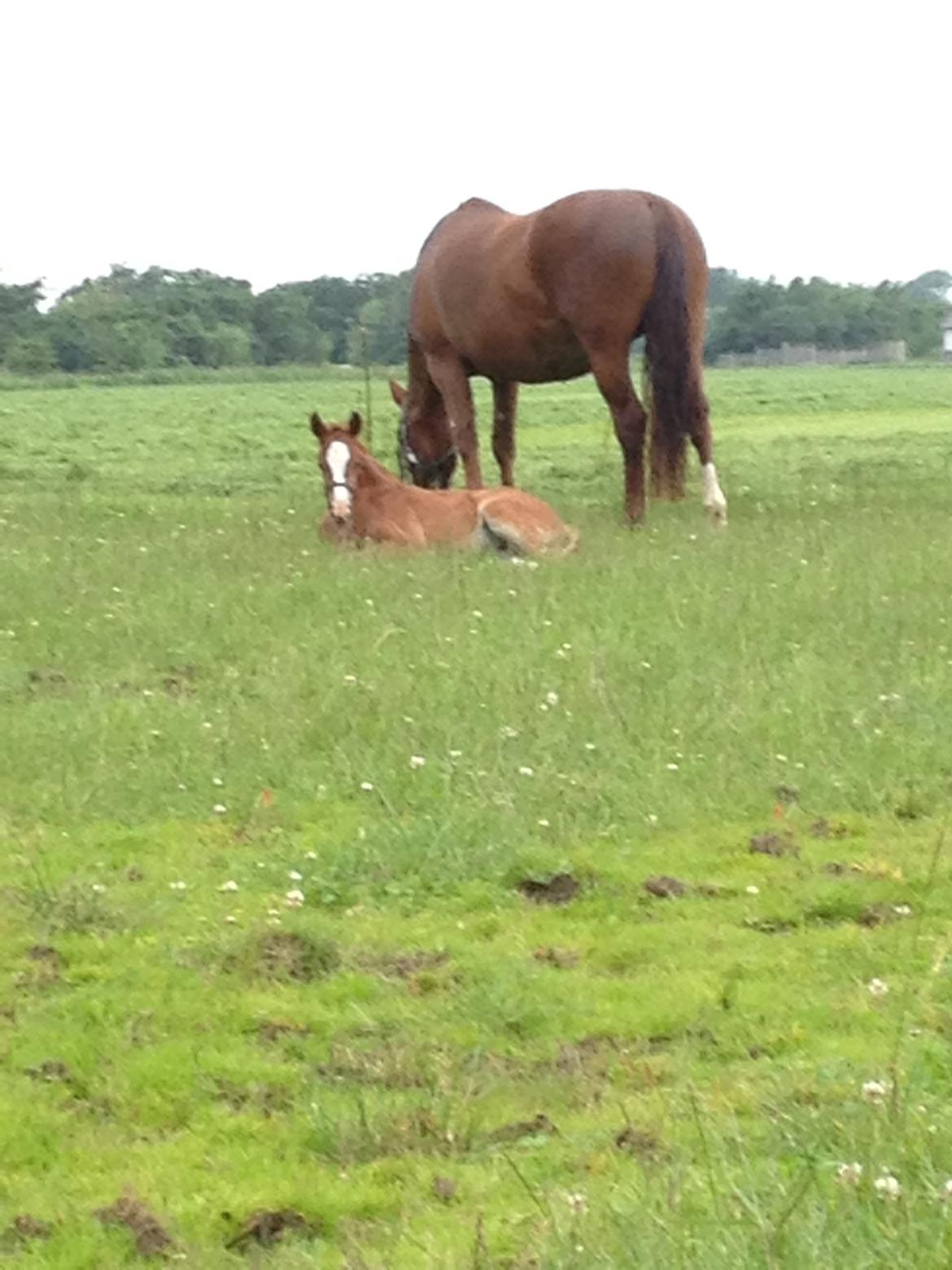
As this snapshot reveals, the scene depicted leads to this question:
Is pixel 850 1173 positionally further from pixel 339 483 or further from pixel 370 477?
pixel 370 477

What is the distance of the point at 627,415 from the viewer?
1397cm

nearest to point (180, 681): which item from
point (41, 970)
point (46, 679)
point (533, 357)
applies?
point (46, 679)

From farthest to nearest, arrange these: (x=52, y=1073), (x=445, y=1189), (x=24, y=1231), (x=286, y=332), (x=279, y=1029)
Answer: (x=286, y=332), (x=279, y=1029), (x=52, y=1073), (x=445, y=1189), (x=24, y=1231)

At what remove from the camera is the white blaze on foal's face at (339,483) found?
12.3 m

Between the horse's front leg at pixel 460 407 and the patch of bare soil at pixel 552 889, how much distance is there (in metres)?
9.05

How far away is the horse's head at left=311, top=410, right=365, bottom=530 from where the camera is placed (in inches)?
486

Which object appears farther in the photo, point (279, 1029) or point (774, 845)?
point (774, 845)

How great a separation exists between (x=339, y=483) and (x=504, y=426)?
4003 mm

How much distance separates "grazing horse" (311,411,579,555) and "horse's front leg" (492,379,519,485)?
136 inches

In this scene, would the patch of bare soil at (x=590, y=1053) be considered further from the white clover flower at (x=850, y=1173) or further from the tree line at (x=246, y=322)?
the tree line at (x=246, y=322)

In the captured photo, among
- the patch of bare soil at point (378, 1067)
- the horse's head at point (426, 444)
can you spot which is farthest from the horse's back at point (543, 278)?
the patch of bare soil at point (378, 1067)

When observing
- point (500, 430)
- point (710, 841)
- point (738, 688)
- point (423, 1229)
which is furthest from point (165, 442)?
point (423, 1229)

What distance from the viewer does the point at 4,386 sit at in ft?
171

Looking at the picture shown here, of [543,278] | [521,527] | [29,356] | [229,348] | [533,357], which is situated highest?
[543,278]
